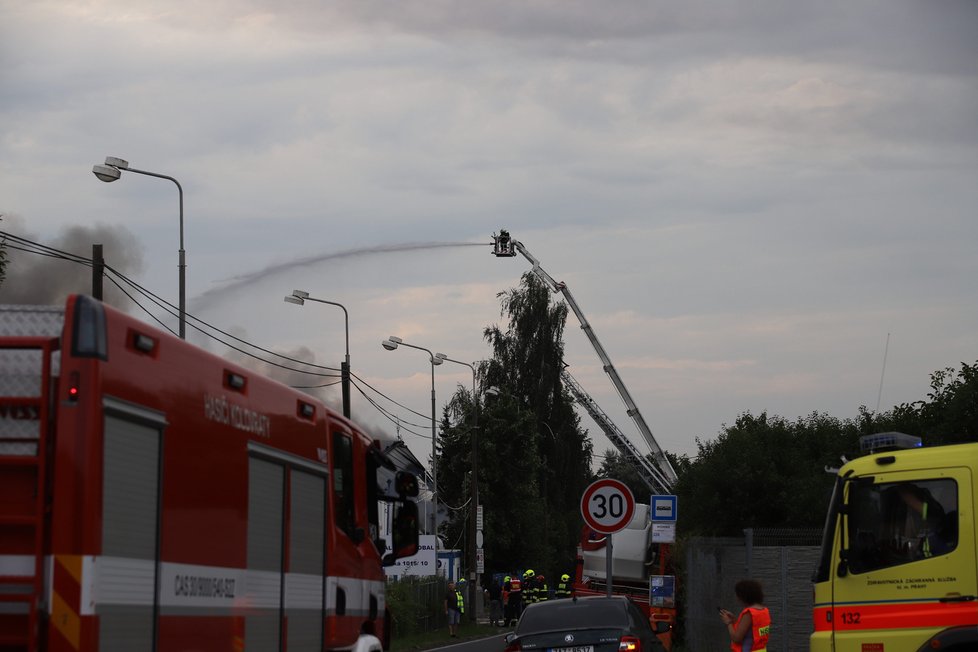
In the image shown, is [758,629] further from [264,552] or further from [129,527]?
[129,527]

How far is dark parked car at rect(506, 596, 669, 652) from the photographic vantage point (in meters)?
13.7

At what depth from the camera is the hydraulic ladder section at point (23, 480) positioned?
6.02 metres

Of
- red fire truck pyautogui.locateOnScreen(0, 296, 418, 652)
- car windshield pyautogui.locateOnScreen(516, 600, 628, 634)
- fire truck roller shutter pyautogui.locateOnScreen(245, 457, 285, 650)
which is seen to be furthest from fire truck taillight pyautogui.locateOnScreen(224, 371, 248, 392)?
car windshield pyautogui.locateOnScreen(516, 600, 628, 634)

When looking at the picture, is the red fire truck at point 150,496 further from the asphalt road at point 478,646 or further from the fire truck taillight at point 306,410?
the asphalt road at point 478,646

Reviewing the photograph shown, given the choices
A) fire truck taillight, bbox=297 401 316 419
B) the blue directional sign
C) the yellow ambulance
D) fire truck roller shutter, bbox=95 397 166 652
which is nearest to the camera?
fire truck roller shutter, bbox=95 397 166 652

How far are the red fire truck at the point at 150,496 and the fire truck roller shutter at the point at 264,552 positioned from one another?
0.02 m

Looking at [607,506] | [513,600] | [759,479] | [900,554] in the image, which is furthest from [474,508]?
[900,554]

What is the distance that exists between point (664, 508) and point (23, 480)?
62.1 feet

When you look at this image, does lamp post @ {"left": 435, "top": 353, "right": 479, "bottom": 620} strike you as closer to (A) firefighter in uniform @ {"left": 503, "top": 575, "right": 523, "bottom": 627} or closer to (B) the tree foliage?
(A) firefighter in uniform @ {"left": 503, "top": 575, "right": 523, "bottom": 627}

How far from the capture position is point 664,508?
2420cm

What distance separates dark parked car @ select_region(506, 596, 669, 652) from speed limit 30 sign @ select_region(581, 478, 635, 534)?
266 centimetres

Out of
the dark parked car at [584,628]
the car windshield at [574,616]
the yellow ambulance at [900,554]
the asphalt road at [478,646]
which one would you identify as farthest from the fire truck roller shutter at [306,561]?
the asphalt road at [478,646]

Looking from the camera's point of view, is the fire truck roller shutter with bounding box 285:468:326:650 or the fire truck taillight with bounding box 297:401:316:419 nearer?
the fire truck roller shutter with bounding box 285:468:326:650

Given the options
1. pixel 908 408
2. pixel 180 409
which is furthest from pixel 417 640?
pixel 180 409
